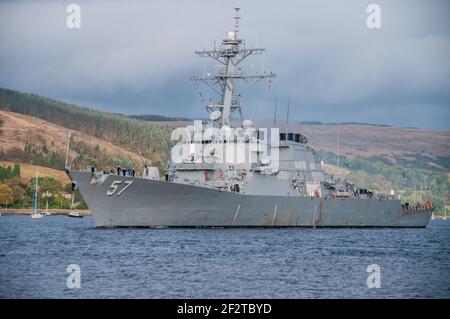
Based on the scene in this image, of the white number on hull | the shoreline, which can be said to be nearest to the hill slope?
the shoreline

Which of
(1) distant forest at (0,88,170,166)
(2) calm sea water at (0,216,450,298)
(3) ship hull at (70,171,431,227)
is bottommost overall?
(2) calm sea water at (0,216,450,298)

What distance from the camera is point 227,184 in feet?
156

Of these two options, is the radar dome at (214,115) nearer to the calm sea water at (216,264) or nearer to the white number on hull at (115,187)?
the calm sea water at (216,264)

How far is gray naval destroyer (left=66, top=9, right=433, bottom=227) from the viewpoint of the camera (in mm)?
44281

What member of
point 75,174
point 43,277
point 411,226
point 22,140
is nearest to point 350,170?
point 22,140

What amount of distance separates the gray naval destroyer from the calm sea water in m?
1.10

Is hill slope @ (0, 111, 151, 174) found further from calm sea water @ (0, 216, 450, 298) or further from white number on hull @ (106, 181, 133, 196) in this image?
calm sea water @ (0, 216, 450, 298)

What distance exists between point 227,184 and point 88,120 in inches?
4044

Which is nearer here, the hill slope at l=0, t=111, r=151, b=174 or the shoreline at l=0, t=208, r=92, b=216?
the shoreline at l=0, t=208, r=92, b=216

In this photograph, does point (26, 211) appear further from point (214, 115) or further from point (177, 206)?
point (177, 206)

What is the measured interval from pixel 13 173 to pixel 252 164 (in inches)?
2528

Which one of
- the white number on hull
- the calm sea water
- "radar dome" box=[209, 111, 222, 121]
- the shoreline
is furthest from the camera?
the shoreline

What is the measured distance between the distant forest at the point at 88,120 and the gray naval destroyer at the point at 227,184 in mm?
77010

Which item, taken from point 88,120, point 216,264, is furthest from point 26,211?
point 216,264
